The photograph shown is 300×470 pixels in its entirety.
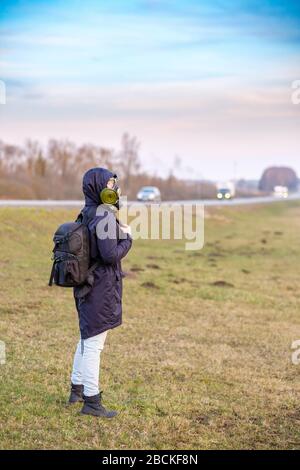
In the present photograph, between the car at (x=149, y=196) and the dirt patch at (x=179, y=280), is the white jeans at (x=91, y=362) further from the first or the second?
the car at (x=149, y=196)

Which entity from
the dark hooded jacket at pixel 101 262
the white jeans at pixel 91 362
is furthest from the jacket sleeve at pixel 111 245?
the white jeans at pixel 91 362

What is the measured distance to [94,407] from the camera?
6672mm

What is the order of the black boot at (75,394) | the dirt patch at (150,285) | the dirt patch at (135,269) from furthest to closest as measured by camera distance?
the dirt patch at (135,269), the dirt patch at (150,285), the black boot at (75,394)

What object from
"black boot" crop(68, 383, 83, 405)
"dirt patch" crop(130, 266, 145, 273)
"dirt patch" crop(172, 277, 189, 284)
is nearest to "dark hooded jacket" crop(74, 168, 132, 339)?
"black boot" crop(68, 383, 83, 405)

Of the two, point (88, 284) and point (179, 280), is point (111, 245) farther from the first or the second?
point (179, 280)

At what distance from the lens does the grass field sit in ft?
21.3

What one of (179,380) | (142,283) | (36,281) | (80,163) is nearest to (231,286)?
(142,283)

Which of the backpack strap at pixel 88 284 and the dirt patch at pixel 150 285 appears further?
the dirt patch at pixel 150 285

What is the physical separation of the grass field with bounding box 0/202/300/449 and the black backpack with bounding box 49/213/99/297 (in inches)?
52.7

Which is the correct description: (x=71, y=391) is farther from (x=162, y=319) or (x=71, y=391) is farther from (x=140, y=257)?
(x=140, y=257)

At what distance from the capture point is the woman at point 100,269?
6.21 m

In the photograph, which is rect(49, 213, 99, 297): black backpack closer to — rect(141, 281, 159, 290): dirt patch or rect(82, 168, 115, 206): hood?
rect(82, 168, 115, 206): hood

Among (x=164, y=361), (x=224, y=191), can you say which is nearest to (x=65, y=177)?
(x=224, y=191)

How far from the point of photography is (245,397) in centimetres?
802
